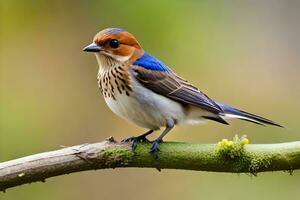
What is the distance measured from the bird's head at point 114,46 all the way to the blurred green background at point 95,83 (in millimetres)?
2333

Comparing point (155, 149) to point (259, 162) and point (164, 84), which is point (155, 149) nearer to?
point (259, 162)

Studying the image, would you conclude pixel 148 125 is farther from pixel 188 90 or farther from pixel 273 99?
pixel 273 99

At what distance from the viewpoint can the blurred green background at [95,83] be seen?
7.73 meters

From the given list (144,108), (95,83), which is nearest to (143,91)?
(144,108)

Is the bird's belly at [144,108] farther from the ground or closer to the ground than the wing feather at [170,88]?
closer to the ground

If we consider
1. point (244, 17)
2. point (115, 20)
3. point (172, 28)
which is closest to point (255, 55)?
point (244, 17)

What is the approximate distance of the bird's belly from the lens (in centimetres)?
520

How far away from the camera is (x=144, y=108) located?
521cm

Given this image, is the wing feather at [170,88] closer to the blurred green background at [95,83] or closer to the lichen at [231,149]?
the lichen at [231,149]

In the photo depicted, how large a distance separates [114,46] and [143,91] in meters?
0.39

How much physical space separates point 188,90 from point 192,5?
3.15 meters

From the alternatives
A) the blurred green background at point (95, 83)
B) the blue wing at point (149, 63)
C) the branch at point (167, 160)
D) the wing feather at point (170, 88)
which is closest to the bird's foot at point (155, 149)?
the branch at point (167, 160)

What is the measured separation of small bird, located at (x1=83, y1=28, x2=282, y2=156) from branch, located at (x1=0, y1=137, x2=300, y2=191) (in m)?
0.76

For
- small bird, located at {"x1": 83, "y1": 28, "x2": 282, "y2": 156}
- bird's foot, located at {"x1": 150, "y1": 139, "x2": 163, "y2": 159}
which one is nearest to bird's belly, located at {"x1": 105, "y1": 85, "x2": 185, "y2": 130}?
small bird, located at {"x1": 83, "y1": 28, "x2": 282, "y2": 156}
